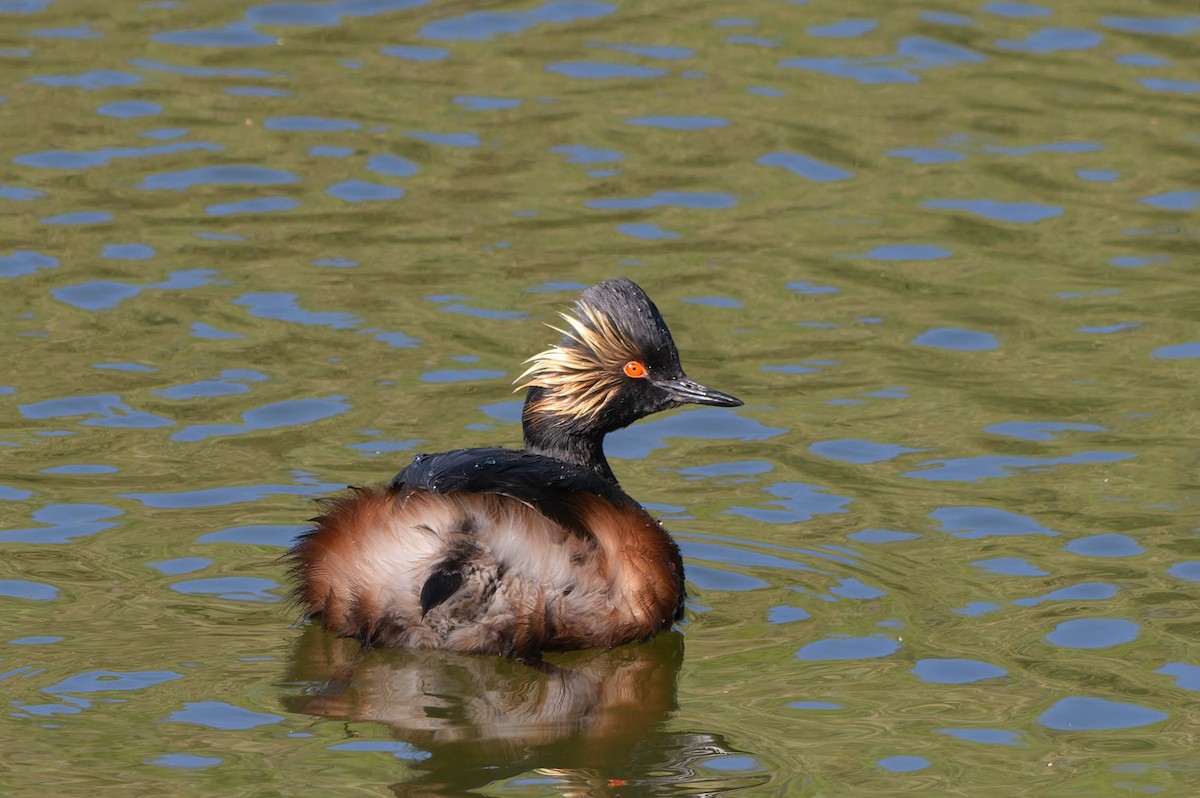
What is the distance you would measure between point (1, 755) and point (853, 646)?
276cm

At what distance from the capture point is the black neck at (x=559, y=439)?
8031 millimetres

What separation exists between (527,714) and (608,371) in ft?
5.66

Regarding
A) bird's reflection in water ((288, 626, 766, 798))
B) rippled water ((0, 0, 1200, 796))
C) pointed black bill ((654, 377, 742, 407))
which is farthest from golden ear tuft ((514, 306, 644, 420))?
bird's reflection in water ((288, 626, 766, 798))

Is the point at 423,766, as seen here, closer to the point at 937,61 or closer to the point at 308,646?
the point at 308,646

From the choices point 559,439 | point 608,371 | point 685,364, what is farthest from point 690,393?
Result: point 685,364

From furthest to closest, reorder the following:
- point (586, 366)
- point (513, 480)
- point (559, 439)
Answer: point (559, 439) → point (586, 366) → point (513, 480)

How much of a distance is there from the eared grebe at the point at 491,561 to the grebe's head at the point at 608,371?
59cm

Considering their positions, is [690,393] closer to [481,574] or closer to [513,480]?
[513,480]

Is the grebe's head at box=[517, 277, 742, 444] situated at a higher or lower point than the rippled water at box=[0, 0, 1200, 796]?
higher

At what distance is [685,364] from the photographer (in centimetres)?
1004

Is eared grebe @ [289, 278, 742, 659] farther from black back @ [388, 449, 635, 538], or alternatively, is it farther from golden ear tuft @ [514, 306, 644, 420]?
golden ear tuft @ [514, 306, 644, 420]

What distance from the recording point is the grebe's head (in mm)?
7895

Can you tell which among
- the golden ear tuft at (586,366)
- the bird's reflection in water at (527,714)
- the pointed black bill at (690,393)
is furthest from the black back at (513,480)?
the pointed black bill at (690,393)

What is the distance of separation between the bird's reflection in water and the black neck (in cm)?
96
